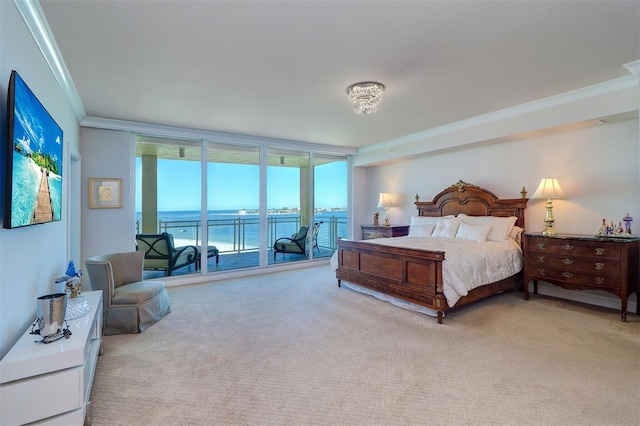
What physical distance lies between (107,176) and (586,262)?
642 centimetres

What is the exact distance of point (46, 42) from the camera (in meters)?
2.36

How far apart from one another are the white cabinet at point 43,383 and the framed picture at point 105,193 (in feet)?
10.9

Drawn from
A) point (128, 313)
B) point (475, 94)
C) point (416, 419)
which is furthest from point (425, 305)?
point (128, 313)

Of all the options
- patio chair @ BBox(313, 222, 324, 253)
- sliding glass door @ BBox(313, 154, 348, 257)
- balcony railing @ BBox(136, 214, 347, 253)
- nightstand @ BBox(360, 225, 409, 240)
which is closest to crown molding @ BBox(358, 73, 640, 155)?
nightstand @ BBox(360, 225, 409, 240)

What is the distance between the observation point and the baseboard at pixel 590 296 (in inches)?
141

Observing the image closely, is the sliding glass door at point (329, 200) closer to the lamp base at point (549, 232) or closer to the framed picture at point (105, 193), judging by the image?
the framed picture at point (105, 193)

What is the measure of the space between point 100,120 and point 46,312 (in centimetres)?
371

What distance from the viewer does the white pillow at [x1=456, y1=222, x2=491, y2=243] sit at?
14.4ft

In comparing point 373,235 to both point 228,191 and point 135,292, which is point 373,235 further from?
point 135,292

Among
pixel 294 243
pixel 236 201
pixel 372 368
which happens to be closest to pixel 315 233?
pixel 294 243

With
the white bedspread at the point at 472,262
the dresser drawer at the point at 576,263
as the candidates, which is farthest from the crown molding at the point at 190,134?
the dresser drawer at the point at 576,263

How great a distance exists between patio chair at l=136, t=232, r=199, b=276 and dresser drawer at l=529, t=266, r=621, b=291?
5.24 metres

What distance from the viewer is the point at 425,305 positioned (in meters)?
3.41

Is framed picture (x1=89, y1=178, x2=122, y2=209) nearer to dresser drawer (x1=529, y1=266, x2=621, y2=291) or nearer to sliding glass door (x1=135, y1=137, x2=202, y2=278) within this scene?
sliding glass door (x1=135, y1=137, x2=202, y2=278)
